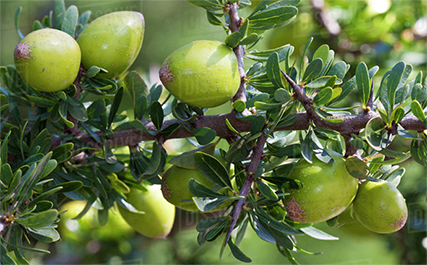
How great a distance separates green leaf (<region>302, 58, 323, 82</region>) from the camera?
51 cm

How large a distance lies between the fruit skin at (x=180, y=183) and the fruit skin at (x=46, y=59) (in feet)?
0.67

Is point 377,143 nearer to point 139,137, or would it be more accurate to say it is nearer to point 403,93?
point 403,93

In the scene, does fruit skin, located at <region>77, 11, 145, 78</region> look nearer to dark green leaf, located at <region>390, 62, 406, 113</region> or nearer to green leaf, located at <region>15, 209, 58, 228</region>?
green leaf, located at <region>15, 209, 58, 228</region>

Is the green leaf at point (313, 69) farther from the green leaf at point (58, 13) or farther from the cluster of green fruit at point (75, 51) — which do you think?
the green leaf at point (58, 13)

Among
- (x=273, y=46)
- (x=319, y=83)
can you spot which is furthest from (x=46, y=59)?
(x=273, y=46)

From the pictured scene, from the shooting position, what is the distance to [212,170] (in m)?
0.53

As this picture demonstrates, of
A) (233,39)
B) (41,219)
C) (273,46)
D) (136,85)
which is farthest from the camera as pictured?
(273,46)

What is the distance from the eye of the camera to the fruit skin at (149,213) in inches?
31.0

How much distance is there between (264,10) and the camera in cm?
57

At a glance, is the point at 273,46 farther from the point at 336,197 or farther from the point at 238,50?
the point at 336,197

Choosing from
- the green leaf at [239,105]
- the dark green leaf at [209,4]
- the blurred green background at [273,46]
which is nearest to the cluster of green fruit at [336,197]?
the green leaf at [239,105]

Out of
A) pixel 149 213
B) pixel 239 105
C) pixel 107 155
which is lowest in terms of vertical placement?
pixel 149 213

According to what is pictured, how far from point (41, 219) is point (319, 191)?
330 mm

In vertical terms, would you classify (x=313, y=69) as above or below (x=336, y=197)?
above
